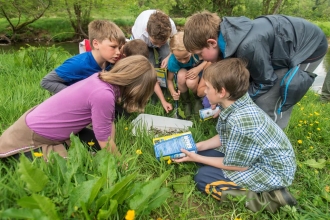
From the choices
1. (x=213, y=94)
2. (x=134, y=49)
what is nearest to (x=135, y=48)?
(x=134, y=49)

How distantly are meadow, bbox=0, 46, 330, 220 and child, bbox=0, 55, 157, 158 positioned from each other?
0.47 feet

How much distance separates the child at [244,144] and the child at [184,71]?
2.69 feet

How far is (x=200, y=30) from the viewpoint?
1.70 metres

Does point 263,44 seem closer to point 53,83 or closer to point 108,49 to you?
point 108,49

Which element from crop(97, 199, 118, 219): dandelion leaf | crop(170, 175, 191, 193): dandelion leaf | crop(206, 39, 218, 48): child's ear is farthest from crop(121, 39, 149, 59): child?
crop(97, 199, 118, 219): dandelion leaf

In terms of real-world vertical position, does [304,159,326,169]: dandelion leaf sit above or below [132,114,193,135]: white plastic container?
below

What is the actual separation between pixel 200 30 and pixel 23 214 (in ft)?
4.61

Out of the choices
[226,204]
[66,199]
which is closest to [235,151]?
[226,204]

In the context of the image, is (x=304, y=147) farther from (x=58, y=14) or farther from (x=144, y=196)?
(x=58, y=14)

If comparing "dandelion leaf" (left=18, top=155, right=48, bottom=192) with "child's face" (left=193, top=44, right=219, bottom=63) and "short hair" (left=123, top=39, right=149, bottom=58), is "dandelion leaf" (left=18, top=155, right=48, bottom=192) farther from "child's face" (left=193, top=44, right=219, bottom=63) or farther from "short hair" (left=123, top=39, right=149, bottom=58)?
"short hair" (left=123, top=39, right=149, bottom=58)

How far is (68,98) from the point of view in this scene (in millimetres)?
1591

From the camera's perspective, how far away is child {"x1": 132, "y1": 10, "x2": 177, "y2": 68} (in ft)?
8.09

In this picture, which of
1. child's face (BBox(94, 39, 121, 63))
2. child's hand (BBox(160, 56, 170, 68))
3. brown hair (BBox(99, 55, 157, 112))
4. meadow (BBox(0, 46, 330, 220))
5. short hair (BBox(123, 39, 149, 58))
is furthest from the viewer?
child's hand (BBox(160, 56, 170, 68))

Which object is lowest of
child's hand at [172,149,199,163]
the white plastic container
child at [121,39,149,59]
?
the white plastic container
